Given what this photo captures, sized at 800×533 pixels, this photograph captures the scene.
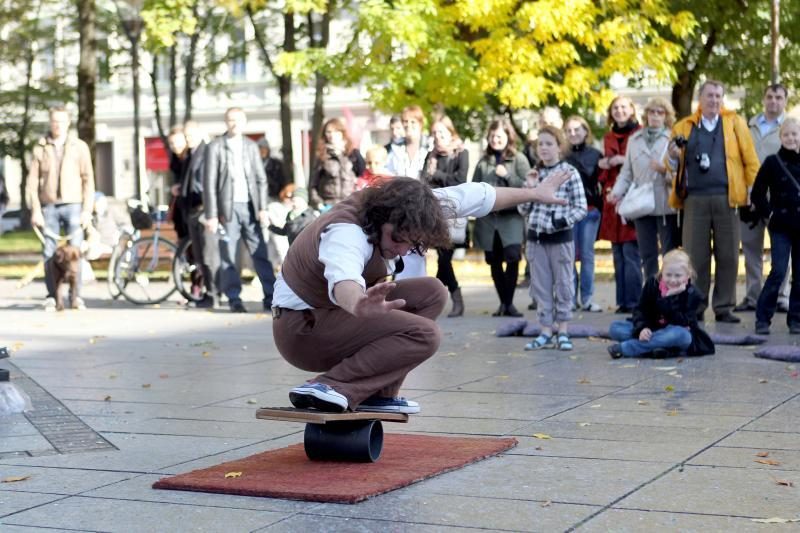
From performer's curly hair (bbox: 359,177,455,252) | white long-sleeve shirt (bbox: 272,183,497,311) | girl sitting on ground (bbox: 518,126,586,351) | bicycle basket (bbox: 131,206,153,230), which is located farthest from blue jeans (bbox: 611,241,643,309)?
performer's curly hair (bbox: 359,177,455,252)

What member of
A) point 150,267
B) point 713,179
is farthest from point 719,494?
point 150,267

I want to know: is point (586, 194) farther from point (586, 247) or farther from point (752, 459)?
point (752, 459)

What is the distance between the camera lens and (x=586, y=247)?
48.6 feet

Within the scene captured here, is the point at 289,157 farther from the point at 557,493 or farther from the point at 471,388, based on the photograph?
the point at 557,493

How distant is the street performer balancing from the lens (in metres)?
6.21

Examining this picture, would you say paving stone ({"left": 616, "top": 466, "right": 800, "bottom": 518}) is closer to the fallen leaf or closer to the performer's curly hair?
the performer's curly hair

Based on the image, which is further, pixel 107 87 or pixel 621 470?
pixel 107 87

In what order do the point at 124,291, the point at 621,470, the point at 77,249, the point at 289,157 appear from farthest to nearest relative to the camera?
1. the point at 289,157
2. the point at 124,291
3. the point at 77,249
4. the point at 621,470

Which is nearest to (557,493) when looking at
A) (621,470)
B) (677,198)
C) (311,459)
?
(621,470)

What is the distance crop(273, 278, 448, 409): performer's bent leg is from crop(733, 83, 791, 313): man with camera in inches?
273

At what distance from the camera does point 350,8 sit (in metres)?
26.1

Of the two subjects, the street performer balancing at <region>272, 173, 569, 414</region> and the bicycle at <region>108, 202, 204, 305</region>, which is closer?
the street performer balancing at <region>272, 173, 569, 414</region>

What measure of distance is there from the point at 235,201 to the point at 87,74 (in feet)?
40.0

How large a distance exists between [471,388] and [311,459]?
2713 millimetres
